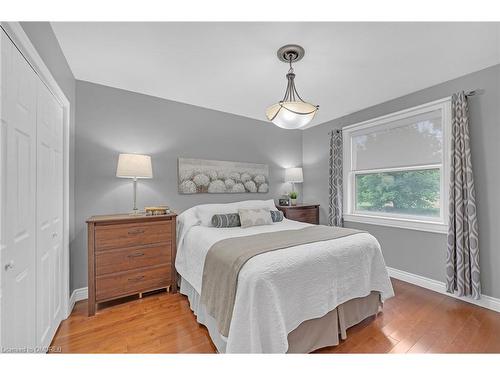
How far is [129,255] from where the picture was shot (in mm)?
2279

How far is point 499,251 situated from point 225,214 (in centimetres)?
289

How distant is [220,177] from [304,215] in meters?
1.62

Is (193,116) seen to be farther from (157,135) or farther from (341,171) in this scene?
(341,171)

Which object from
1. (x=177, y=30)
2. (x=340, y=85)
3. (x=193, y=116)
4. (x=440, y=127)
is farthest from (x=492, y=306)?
(x=193, y=116)

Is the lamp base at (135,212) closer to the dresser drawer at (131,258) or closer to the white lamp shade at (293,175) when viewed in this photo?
the dresser drawer at (131,258)

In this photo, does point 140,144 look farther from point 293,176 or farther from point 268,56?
point 293,176

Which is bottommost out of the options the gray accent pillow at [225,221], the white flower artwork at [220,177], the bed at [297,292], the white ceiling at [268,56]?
the bed at [297,292]

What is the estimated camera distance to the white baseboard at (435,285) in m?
2.20

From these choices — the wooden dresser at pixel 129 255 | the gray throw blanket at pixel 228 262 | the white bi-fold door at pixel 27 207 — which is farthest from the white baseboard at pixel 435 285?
the white bi-fold door at pixel 27 207

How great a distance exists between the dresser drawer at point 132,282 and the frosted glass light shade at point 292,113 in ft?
6.59

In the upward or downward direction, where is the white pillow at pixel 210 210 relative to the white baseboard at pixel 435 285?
upward

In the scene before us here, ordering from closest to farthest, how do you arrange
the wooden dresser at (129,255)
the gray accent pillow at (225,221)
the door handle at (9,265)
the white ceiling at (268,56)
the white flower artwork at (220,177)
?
1. the door handle at (9,265)
2. the white ceiling at (268,56)
3. the wooden dresser at (129,255)
4. the gray accent pillow at (225,221)
5. the white flower artwork at (220,177)

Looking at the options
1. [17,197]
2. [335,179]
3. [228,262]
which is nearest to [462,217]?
[335,179]

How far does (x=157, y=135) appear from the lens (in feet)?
9.58
